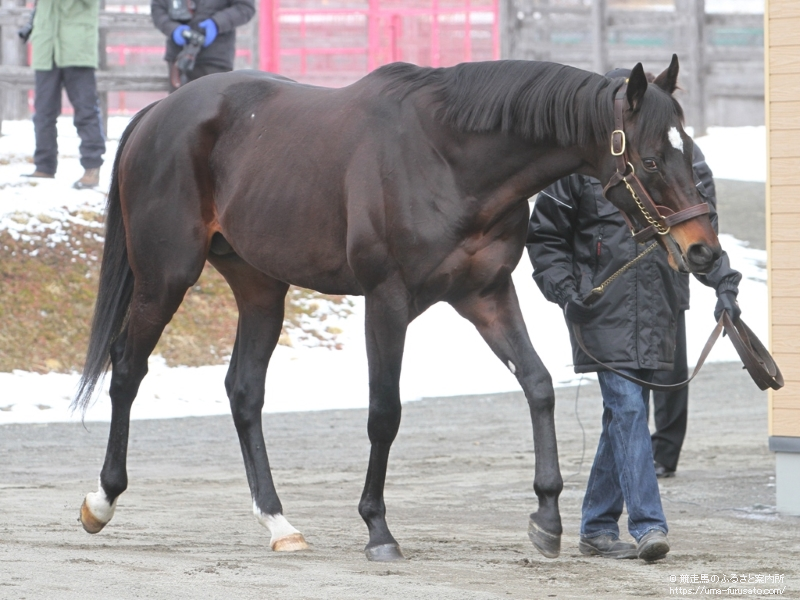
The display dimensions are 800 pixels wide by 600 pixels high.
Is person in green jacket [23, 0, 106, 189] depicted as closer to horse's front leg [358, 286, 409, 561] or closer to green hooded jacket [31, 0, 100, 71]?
green hooded jacket [31, 0, 100, 71]

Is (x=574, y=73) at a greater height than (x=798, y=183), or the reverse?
(x=574, y=73)

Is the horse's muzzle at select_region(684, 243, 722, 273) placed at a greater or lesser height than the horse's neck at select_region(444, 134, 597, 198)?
lesser

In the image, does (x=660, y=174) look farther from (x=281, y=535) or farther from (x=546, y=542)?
(x=281, y=535)

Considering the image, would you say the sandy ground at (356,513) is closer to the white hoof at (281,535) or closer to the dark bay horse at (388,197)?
the white hoof at (281,535)

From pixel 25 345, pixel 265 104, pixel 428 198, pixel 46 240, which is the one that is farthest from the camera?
pixel 46 240

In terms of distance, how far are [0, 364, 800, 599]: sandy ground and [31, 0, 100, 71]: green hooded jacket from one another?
4.19 metres

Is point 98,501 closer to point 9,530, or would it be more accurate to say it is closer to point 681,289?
point 9,530

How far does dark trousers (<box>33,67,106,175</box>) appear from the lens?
11656mm

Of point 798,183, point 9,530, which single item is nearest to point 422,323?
point 798,183

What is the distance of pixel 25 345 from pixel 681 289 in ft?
21.4

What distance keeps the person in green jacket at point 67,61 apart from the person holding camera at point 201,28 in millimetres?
648

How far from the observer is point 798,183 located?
19.6ft

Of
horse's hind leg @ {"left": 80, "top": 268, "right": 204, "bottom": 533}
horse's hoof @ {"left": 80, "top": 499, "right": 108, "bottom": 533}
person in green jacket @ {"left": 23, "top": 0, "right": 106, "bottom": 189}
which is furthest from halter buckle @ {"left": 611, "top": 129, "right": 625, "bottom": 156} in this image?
person in green jacket @ {"left": 23, "top": 0, "right": 106, "bottom": 189}

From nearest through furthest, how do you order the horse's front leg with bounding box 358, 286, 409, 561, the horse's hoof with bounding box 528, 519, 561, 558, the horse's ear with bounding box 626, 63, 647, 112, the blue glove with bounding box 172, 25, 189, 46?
the horse's ear with bounding box 626, 63, 647, 112 < the horse's hoof with bounding box 528, 519, 561, 558 < the horse's front leg with bounding box 358, 286, 409, 561 < the blue glove with bounding box 172, 25, 189, 46
